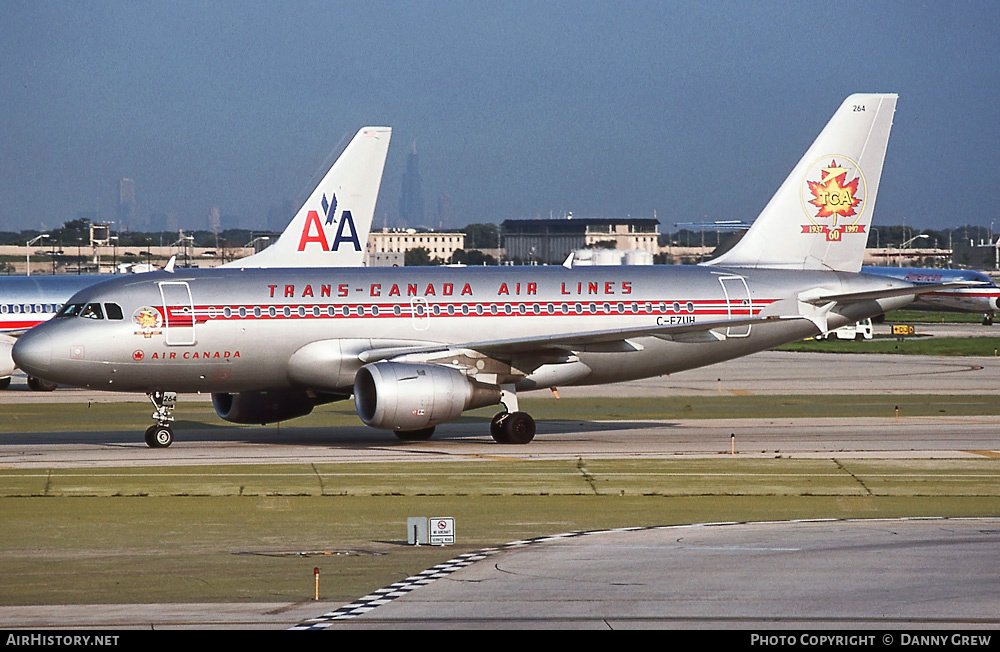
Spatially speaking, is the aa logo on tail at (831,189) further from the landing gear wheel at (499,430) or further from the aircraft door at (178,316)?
the aircraft door at (178,316)

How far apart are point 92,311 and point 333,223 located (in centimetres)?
2345

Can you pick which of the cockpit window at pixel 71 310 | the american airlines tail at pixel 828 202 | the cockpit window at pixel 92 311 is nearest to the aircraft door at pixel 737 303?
the american airlines tail at pixel 828 202

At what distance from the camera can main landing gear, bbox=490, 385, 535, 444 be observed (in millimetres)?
33719

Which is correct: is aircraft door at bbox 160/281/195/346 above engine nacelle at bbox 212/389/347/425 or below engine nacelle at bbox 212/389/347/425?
above

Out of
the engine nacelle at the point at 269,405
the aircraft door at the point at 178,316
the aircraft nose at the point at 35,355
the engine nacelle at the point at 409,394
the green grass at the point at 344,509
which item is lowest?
the green grass at the point at 344,509

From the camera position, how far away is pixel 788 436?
35.2 metres

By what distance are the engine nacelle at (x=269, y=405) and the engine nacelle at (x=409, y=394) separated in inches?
157

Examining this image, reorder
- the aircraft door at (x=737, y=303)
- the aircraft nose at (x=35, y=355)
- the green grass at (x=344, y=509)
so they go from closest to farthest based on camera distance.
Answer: the green grass at (x=344, y=509) → the aircraft nose at (x=35, y=355) → the aircraft door at (x=737, y=303)

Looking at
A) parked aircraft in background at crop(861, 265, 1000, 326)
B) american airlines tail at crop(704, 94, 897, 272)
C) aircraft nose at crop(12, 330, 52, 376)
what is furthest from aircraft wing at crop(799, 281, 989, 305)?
parked aircraft in background at crop(861, 265, 1000, 326)

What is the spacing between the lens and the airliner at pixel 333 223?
5400cm

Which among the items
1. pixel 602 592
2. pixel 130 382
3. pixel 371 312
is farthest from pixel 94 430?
pixel 602 592

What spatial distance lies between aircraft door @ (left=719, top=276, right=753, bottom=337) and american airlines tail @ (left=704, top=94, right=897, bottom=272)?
1.67m

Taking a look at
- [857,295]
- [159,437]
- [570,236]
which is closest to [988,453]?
[857,295]

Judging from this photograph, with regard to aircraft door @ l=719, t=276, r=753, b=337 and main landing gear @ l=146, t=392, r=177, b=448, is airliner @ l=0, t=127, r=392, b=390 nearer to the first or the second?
main landing gear @ l=146, t=392, r=177, b=448
